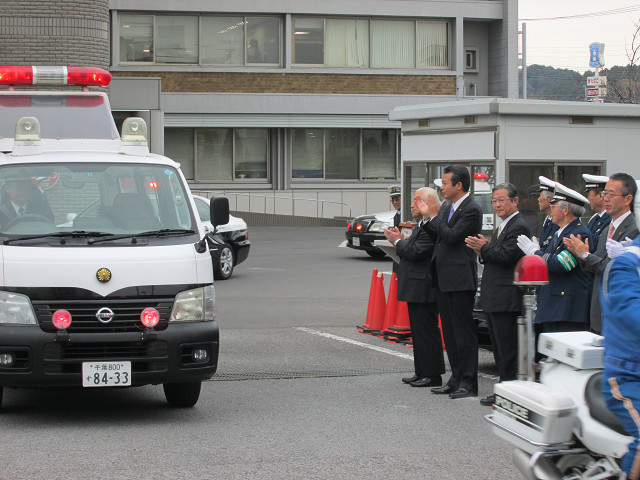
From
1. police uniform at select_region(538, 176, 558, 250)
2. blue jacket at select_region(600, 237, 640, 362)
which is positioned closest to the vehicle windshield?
police uniform at select_region(538, 176, 558, 250)

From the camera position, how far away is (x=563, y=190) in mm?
7918

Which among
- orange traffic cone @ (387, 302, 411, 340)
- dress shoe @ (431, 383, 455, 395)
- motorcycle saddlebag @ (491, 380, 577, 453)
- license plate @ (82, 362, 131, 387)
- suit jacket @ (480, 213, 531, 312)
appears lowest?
dress shoe @ (431, 383, 455, 395)

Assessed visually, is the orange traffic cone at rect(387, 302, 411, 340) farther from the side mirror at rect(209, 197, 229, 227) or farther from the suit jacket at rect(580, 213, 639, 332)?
the suit jacket at rect(580, 213, 639, 332)

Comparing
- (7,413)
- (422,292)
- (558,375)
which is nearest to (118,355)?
(7,413)

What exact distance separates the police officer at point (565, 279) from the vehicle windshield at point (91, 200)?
2.94 metres

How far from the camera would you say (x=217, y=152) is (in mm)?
35094

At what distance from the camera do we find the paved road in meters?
6.28

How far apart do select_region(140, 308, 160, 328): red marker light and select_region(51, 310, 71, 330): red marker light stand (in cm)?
54

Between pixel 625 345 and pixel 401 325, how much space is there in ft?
25.3

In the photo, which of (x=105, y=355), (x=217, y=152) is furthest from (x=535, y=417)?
(x=217, y=152)

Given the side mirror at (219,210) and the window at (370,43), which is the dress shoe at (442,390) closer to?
the side mirror at (219,210)

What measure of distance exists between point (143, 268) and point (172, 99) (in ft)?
90.3

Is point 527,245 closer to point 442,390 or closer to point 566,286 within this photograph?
point 566,286

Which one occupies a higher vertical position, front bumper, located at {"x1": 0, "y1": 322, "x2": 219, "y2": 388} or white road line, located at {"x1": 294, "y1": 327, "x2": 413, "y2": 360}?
front bumper, located at {"x1": 0, "y1": 322, "x2": 219, "y2": 388}
